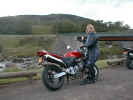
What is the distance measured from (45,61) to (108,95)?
5.21 ft

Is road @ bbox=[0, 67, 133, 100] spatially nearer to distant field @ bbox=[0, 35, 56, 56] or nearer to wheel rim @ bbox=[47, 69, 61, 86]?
wheel rim @ bbox=[47, 69, 61, 86]

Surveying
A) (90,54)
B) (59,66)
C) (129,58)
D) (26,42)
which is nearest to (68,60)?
(59,66)

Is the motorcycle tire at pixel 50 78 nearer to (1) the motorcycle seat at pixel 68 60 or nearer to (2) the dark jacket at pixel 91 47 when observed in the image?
(1) the motorcycle seat at pixel 68 60

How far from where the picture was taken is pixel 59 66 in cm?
381

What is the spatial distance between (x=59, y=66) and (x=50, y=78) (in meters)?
0.37

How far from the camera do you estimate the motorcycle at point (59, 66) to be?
3584 millimetres

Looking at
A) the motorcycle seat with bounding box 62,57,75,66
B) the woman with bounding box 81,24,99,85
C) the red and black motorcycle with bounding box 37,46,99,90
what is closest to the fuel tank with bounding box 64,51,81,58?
the red and black motorcycle with bounding box 37,46,99,90

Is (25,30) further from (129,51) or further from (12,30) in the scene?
(129,51)

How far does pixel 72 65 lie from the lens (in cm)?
413

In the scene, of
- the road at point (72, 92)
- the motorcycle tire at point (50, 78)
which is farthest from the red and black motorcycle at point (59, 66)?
the road at point (72, 92)

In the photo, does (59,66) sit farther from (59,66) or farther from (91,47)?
(91,47)

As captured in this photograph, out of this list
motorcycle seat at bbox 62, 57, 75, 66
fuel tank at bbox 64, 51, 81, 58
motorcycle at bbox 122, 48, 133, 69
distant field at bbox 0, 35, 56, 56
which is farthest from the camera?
distant field at bbox 0, 35, 56, 56

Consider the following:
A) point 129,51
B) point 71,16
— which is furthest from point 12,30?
point 71,16

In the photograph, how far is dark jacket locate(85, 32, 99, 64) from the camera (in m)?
4.14
